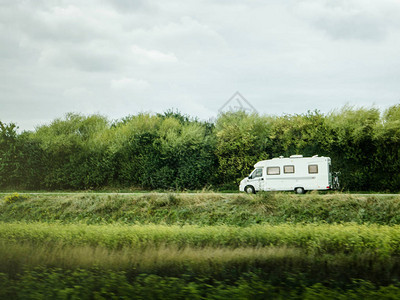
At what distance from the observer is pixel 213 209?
1928cm

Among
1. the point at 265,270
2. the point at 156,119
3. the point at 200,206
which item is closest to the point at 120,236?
the point at 265,270

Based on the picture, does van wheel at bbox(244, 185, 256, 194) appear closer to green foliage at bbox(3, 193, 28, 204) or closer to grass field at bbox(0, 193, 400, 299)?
green foliage at bbox(3, 193, 28, 204)

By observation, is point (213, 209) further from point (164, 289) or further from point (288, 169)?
point (164, 289)

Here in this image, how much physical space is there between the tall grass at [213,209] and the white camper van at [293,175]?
4.59 metres

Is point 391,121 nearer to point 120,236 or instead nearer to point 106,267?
point 120,236

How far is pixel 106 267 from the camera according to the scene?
22.5 feet

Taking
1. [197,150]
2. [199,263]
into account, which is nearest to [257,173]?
[197,150]

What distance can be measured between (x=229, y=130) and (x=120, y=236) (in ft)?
72.4

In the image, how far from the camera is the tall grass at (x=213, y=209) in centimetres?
1778

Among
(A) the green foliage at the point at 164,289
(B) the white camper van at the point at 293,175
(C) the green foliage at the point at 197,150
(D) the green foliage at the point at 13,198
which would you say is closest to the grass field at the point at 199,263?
(A) the green foliage at the point at 164,289

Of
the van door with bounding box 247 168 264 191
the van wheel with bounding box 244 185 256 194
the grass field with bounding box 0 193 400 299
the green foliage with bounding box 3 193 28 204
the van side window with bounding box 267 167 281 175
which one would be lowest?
the grass field with bounding box 0 193 400 299

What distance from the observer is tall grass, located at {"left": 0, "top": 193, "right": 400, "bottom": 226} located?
58.3 ft

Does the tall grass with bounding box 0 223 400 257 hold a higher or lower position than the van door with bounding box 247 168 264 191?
lower

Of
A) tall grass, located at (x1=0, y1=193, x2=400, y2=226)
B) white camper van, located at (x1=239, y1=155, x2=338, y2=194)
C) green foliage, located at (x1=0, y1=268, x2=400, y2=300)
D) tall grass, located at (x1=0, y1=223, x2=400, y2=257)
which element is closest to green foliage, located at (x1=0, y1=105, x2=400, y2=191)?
white camper van, located at (x1=239, y1=155, x2=338, y2=194)
